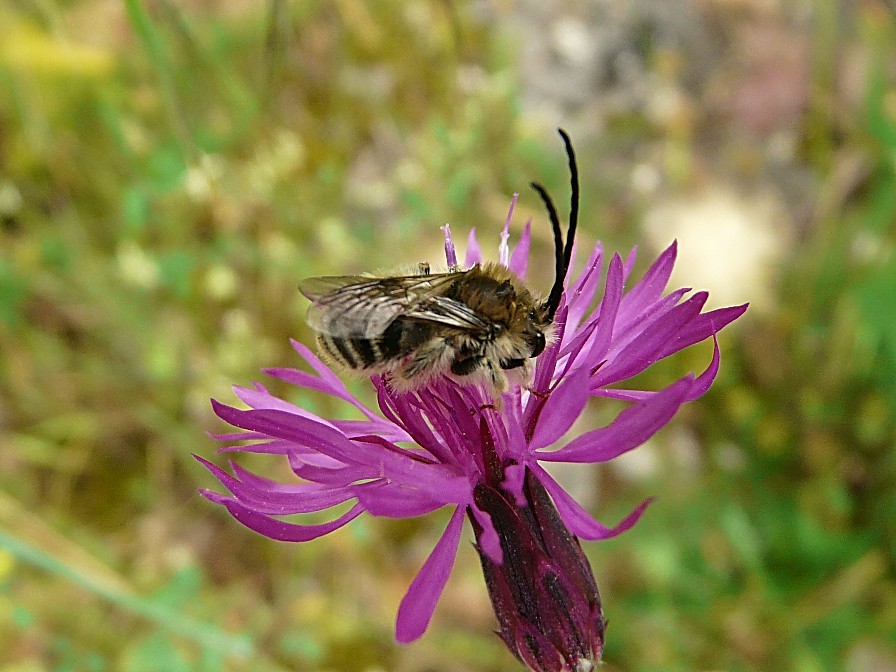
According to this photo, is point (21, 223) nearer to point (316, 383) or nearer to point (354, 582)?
point (354, 582)

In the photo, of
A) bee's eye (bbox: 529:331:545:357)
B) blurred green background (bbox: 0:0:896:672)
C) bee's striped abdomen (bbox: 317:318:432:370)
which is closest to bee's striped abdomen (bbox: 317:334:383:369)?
bee's striped abdomen (bbox: 317:318:432:370)

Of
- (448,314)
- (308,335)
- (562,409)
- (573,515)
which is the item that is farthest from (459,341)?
(308,335)

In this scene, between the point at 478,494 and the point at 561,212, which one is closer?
the point at 478,494

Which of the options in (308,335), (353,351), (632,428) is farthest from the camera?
(308,335)

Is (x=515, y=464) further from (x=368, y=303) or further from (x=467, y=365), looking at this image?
(x=368, y=303)

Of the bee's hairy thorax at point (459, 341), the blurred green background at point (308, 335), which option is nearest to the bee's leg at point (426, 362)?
the bee's hairy thorax at point (459, 341)

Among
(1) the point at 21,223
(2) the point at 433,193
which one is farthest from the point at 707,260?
(1) the point at 21,223
